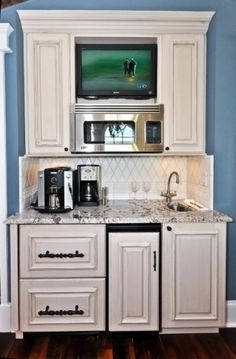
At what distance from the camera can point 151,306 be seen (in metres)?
2.86

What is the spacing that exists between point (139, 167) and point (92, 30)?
4.28ft

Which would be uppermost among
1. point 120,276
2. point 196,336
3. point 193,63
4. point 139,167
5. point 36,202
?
point 193,63

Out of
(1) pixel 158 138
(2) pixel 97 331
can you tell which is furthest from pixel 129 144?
(2) pixel 97 331

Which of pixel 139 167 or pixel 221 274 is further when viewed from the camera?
pixel 139 167

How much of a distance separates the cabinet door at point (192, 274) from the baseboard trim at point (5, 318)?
3.86 feet

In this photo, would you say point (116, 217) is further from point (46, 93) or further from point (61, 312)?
point (46, 93)

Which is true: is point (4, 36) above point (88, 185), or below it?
above

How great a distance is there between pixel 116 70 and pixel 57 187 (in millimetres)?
1050

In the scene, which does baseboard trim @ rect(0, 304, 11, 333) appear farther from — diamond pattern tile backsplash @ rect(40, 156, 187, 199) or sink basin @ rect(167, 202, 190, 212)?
sink basin @ rect(167, 202, 190, 212)

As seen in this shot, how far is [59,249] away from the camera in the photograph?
281 centimetres

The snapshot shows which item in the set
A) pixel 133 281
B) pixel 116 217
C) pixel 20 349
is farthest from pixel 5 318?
pixel 116 217

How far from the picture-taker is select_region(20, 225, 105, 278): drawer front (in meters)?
2.81

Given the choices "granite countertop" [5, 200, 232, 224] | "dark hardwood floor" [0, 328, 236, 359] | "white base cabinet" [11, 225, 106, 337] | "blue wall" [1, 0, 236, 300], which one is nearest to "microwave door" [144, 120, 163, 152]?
"blue wall" [1, 0, 236, 300]

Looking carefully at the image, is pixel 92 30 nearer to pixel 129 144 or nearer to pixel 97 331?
pixel 129 144
